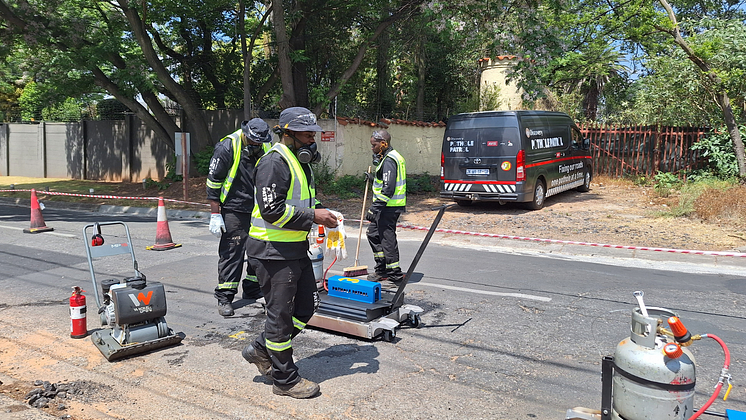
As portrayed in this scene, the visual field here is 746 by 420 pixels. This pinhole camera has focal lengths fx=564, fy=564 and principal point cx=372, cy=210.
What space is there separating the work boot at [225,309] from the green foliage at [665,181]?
13.4 m

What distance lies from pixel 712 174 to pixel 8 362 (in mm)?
17460

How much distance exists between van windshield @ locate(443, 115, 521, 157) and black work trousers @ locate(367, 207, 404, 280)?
6.21 meters

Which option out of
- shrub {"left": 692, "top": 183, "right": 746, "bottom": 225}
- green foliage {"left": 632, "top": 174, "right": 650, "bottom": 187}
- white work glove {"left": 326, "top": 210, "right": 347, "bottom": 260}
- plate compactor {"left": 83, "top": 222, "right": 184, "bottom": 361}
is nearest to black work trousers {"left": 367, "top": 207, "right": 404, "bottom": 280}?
white work glove {"left": 326, "top": 210, "right": 347, "bottom": 260}

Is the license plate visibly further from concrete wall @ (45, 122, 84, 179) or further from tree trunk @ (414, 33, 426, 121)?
concrete wall @ (45, 122, 84, 179)

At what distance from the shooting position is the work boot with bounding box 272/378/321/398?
385cm

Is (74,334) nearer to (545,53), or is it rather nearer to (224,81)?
(545,53)

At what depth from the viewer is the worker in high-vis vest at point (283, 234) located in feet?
12.5

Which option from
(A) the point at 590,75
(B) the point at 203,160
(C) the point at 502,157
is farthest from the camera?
(A) the point at 590,75

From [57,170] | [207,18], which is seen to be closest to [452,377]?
[207,18]

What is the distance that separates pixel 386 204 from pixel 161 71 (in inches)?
459

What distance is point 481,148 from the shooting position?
12.6 m

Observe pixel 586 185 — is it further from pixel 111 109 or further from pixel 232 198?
pixel 111 109

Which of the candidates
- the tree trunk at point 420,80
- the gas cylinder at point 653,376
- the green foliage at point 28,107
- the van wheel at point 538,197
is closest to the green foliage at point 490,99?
the tree trunk at point 420,80

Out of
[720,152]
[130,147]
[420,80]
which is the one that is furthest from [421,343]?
[130,147]
